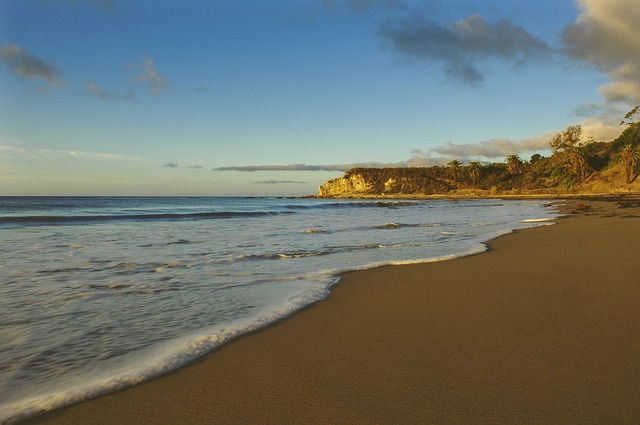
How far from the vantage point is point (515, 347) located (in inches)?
131

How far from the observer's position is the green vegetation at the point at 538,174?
3006 inches

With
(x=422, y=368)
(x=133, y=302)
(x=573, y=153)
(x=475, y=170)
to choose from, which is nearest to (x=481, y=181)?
(x=475, y=170)

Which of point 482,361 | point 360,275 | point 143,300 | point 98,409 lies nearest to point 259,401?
point 98,409

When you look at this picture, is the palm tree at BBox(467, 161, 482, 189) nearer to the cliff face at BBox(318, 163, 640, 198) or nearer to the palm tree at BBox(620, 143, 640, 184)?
the cliff face at BBox(318, 163, 640, 198)

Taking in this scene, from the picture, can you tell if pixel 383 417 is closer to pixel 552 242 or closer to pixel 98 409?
pixel 98 409

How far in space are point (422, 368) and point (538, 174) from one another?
117m

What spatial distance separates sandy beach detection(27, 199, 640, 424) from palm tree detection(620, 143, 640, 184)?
265ft

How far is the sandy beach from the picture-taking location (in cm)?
237

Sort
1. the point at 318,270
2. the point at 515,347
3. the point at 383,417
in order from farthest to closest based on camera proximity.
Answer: the point at 318,270
the point at 515,347
the point at 383,417

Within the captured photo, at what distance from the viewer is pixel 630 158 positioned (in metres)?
70.5

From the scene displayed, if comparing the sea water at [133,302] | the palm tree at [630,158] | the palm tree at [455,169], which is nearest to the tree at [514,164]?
the palm tree at [455,169]

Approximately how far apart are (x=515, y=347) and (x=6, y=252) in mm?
11151

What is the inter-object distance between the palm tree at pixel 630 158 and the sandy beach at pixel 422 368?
80812 mm

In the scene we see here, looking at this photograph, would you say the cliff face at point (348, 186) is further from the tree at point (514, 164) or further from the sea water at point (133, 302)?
the sea water at point (133, 302)
